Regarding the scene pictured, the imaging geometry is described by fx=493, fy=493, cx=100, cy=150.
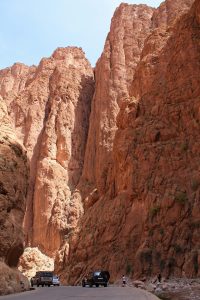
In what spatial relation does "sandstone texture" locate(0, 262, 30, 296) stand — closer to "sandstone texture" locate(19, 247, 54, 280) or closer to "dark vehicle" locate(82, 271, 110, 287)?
"dark vehicle" locate(82, 271, 110, 287)

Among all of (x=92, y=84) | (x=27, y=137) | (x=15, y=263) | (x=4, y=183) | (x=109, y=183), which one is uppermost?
(x=92, y=84)

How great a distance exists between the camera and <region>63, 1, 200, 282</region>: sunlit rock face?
50.1 metres

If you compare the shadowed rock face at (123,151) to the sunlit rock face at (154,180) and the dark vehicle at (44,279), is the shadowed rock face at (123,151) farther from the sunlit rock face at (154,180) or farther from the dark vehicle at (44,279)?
the dark vehicle at (44,279)

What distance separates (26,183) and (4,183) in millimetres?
4414

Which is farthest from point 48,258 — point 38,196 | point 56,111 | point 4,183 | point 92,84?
point 4,183

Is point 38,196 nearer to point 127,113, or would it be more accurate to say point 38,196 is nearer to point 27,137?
point 27,137

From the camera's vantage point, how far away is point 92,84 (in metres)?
98.8

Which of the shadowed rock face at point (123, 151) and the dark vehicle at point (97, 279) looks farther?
the shadowed rock face at point (123, 151)

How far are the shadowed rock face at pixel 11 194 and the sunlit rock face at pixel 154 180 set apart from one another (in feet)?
69.9

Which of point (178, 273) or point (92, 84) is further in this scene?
point (92, 84)

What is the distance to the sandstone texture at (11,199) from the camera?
27453 millimetres

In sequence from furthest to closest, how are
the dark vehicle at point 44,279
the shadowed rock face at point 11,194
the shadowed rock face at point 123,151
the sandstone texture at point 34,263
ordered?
the sandstone texture at point 34,263, the shadowed rock face at point 123,151, the dark vehicle at point 44,279, the shadowed rock face at point 11,194

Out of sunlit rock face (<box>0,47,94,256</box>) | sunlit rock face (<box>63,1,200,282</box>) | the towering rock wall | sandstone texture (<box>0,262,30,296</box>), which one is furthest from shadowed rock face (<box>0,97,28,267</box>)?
sunlit rock face (<box>0,47,94,256</box>)

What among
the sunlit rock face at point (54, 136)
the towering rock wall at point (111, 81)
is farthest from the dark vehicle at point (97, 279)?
the sunlit rock face at point (54, 136)
